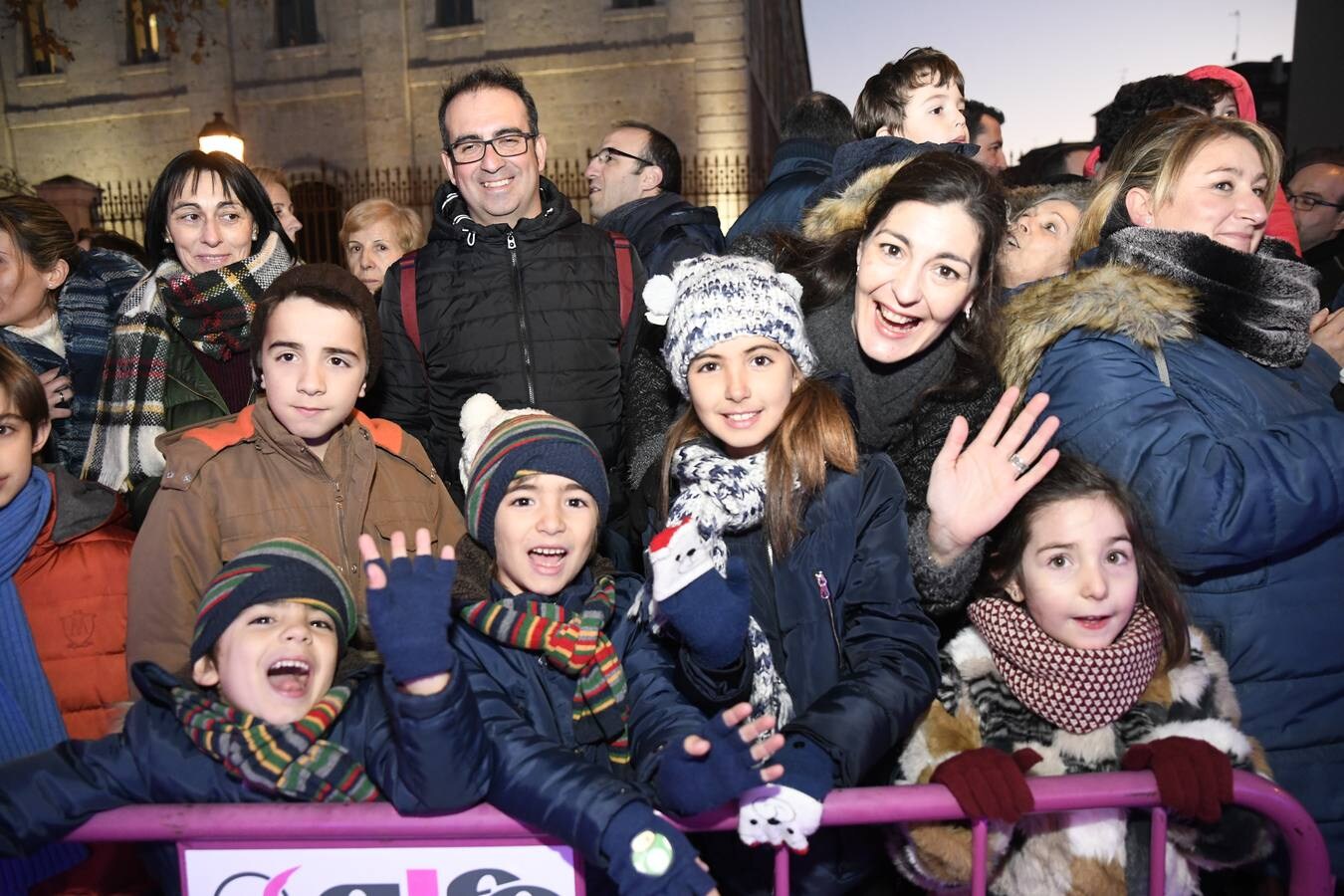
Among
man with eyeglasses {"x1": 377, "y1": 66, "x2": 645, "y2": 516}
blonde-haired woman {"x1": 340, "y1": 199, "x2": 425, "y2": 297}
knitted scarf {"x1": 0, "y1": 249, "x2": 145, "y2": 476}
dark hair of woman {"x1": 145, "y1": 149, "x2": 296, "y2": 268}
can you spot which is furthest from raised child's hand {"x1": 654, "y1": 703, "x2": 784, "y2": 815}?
blonde-haired woman {"x1": 340, "y1": 199, "x2": 425, "y2": 297}

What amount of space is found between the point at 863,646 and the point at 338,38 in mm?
23849

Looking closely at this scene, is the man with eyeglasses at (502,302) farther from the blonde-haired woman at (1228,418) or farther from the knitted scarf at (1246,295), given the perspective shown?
the knitted scarf at (1246,295)

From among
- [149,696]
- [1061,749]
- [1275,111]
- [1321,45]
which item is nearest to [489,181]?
[149,696]

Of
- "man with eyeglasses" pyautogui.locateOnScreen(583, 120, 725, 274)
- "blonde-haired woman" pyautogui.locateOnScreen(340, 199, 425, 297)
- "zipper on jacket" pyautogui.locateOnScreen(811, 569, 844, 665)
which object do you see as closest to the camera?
"zipper on jacket" pyautogui.locateOnScreen(811, 569, 844, 665)

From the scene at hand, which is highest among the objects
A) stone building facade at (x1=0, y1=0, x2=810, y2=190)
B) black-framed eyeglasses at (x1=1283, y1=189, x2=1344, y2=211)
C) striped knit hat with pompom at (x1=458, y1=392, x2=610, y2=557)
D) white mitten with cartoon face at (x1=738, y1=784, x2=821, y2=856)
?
stone building facade at (x1=0, y1=0, x2=810, y2=190)

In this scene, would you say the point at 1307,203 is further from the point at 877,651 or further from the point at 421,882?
the point at 421,882

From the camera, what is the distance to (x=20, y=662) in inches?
101

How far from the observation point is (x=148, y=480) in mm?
3117

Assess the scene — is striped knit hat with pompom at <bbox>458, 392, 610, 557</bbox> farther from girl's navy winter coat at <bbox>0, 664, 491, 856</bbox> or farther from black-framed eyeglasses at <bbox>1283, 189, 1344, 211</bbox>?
black-framed eyeglasses at <bbox>1283, 189, 1344, 211</bbox>

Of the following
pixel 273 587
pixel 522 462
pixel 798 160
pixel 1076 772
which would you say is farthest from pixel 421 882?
pixel 798 160

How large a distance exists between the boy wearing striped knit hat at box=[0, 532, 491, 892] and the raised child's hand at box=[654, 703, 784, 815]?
43cm

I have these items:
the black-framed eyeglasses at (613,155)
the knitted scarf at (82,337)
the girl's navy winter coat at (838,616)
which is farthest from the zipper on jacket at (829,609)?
the black-framed eyeglasses at (613,155)

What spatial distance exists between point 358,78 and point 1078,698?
23.4 meters

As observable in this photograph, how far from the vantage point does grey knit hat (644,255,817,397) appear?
249 cm
